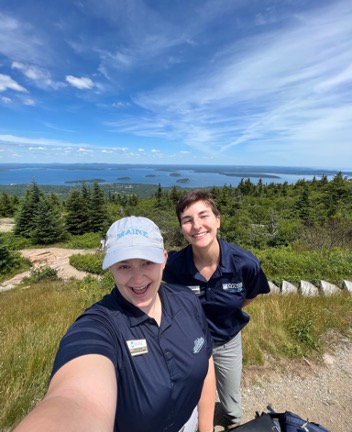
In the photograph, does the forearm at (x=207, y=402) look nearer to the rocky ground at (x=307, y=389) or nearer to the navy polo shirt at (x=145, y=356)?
the navy polo shirt at (x=145, y=356)

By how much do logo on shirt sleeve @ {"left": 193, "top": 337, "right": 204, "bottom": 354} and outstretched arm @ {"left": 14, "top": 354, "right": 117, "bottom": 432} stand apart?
474 mm

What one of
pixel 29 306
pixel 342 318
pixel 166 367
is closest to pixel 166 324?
pixel 166 367

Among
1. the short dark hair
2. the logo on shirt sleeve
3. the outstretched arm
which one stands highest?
the short dark hair

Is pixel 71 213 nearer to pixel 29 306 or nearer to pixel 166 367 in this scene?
pixel 29 306

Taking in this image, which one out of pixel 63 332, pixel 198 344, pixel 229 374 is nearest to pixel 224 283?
pixel 198 344

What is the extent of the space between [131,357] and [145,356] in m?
0.07

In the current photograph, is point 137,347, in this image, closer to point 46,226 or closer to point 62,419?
point 62,419

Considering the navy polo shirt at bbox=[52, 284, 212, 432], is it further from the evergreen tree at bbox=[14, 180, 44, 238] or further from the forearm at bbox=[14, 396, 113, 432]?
the evergreen tree at bbox=[14, 180, 44, 238]

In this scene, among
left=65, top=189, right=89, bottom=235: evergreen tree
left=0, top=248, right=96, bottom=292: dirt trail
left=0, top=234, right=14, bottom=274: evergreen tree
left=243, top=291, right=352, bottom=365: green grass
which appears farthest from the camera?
left=65, top=189, right=89, bottom=235: evergreen tree

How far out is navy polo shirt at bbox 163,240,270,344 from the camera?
1.89 meters

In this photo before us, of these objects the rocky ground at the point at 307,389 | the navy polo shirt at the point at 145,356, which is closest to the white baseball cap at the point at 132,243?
the navy polo shirt at the point at 145,356

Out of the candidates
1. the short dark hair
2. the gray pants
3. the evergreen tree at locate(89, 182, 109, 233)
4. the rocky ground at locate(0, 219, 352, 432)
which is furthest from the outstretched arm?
the evergreen tree at locate(89, 182, 109, 233)

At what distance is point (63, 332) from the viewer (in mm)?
2865

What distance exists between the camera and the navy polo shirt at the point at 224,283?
74.6 inches
